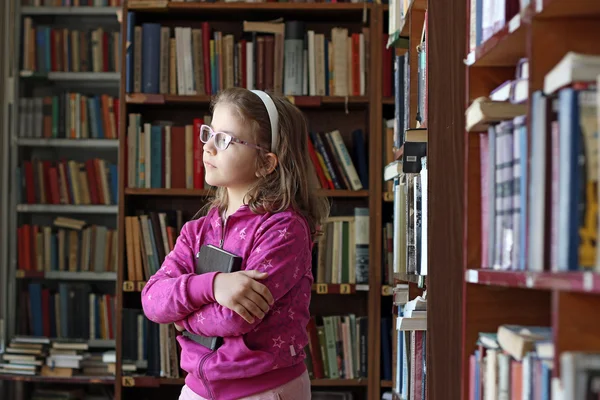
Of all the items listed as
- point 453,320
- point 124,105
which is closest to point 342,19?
point 124,105

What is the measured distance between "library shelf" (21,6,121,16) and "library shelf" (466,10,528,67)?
321 cm

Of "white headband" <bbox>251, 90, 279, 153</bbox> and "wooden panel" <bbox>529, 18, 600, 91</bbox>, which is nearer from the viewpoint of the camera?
"wooden panel" <bbox>529, 18, 600, 91</bbox>

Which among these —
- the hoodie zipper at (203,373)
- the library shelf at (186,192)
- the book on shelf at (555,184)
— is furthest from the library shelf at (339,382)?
the book on shelf at (555,184)

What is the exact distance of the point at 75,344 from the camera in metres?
3.84

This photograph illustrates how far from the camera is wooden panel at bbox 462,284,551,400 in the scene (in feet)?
Result: 4.92

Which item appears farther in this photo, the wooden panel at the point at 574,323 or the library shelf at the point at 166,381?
the library shelf at the point at 166,381

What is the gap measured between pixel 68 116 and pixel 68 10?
566mm

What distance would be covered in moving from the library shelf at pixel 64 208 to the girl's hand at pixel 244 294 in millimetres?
2639

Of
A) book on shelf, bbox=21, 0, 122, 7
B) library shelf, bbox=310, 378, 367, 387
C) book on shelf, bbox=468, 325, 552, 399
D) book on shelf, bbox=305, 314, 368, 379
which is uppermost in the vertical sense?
book on shelf, bbox=21, 0, 122, 7

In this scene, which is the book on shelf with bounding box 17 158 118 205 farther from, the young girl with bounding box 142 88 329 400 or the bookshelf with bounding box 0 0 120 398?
the young girl with bounding box 142 88 329 400

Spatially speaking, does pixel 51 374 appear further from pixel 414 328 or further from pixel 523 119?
pixel 523 119

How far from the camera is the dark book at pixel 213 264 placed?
5.93 ft

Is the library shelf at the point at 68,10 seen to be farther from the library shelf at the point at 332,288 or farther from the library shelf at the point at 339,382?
the library shelf at the point at 339,382

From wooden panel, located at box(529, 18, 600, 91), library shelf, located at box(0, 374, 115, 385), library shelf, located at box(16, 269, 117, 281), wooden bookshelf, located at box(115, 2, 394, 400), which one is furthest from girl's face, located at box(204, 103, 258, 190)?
library shelf, located at box(16, 269, 117, 281)
